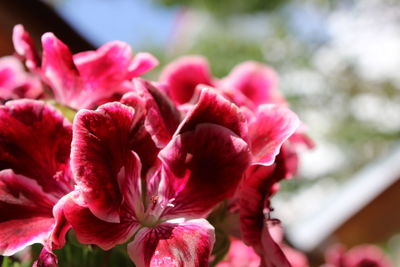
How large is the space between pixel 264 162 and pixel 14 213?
4.4 inches


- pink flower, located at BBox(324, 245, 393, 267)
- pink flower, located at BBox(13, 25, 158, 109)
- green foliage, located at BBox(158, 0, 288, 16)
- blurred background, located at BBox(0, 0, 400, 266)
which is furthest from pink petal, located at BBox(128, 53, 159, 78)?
green foliage, located at BBox(158, 0, 288, 16)

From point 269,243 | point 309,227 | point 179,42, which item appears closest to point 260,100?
point 269,243

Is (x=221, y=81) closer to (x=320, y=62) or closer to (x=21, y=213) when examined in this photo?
(x=21, y=213)

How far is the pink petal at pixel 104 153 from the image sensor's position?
0.24 m

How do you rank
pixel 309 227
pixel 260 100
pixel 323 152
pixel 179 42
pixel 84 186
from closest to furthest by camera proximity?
pixel 84 186
pixel 260 100
pixel 309 227
pixel 323 152
pixel 179 42

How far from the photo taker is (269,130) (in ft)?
0.96

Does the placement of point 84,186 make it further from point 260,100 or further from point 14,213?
point 260,100

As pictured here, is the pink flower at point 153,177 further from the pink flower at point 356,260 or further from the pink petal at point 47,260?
the pink flower at point 356,260

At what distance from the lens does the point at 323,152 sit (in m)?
4.93

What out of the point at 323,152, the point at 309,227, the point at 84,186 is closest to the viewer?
the point at 84,186

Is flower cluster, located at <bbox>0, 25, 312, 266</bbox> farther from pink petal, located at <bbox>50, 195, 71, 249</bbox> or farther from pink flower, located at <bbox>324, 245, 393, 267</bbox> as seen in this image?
pink flower, located at <bbox>324, 245, 393, 267</bbox>

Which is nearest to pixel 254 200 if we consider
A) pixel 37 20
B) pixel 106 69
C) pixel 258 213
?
pixel 258 213

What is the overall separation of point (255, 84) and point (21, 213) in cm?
24

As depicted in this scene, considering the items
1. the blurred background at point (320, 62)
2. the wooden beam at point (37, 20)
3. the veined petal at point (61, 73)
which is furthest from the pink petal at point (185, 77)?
the blurred background at point (320, 62)
